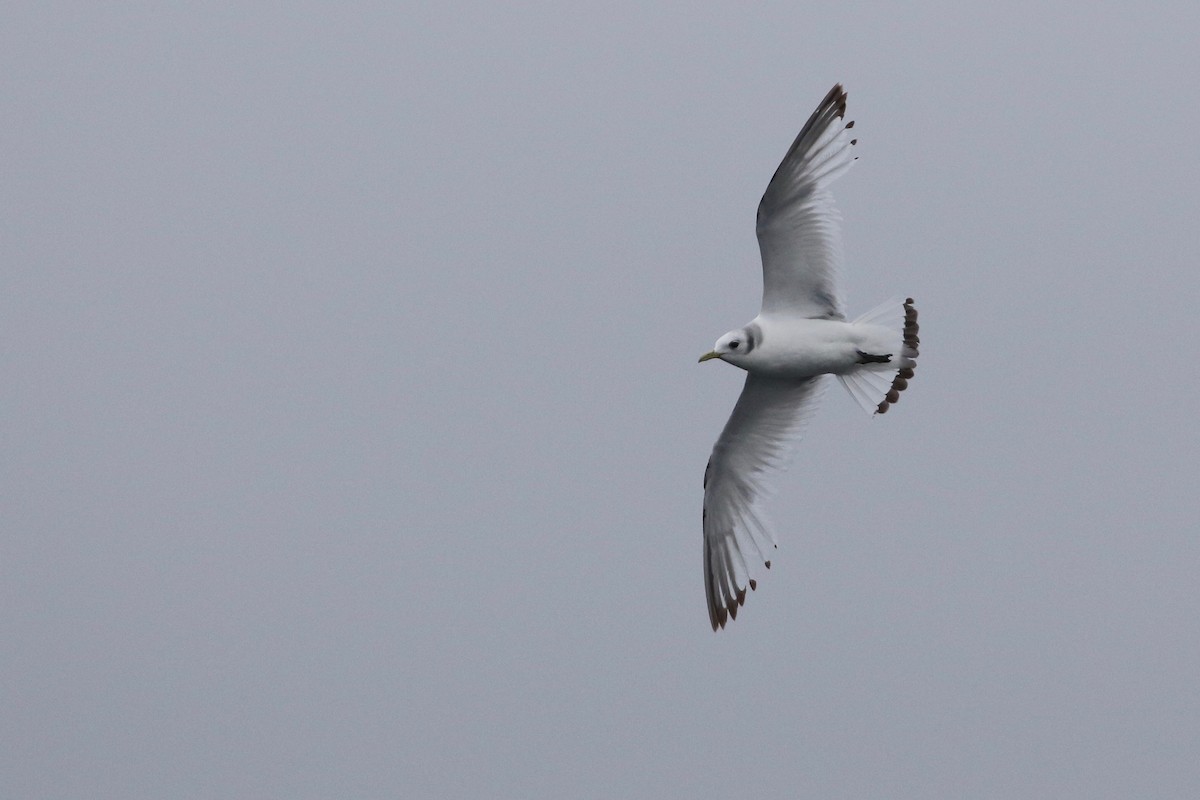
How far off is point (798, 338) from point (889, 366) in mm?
744

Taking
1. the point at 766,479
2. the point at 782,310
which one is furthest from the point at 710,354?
the point at 766,479

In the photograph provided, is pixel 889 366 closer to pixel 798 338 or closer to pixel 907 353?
pixel 907 353

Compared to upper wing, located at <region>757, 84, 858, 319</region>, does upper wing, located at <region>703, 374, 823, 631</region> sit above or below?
below

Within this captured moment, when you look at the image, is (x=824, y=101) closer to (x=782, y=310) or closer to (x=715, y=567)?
(x=782, y=310)

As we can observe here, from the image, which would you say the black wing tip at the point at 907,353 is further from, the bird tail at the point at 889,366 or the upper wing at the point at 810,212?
the upper wing at the point at 810,212

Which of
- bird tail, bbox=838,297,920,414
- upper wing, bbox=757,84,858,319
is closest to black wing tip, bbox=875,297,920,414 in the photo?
bird tail, bbox=838,297,920,414

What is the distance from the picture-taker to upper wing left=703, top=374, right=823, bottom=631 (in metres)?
13.3

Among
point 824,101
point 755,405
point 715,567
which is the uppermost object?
point 824,101

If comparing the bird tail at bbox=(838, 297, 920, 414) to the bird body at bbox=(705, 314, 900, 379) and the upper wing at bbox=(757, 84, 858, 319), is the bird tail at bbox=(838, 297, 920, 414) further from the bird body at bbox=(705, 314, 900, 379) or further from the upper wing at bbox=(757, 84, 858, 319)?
the upper wing at bbox=(757, 84, 858, 319)

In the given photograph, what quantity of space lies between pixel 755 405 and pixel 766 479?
0.64 meters

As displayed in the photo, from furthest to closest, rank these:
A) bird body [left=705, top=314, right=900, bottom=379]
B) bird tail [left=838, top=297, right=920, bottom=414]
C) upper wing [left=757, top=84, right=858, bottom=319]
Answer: bird tail [left=838, top=297, right=920, bottom=414], bird body [left=705, top=314, right=900, bottom=379], upper wing [left=757, top=84, right=858, bottom=319]

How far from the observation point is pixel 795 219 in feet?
39.8

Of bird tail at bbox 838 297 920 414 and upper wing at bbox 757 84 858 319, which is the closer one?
upper wing at bbox 757 84 858 319

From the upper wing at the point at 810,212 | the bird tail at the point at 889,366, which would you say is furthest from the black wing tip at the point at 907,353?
the upper wing at the point at 810,212
